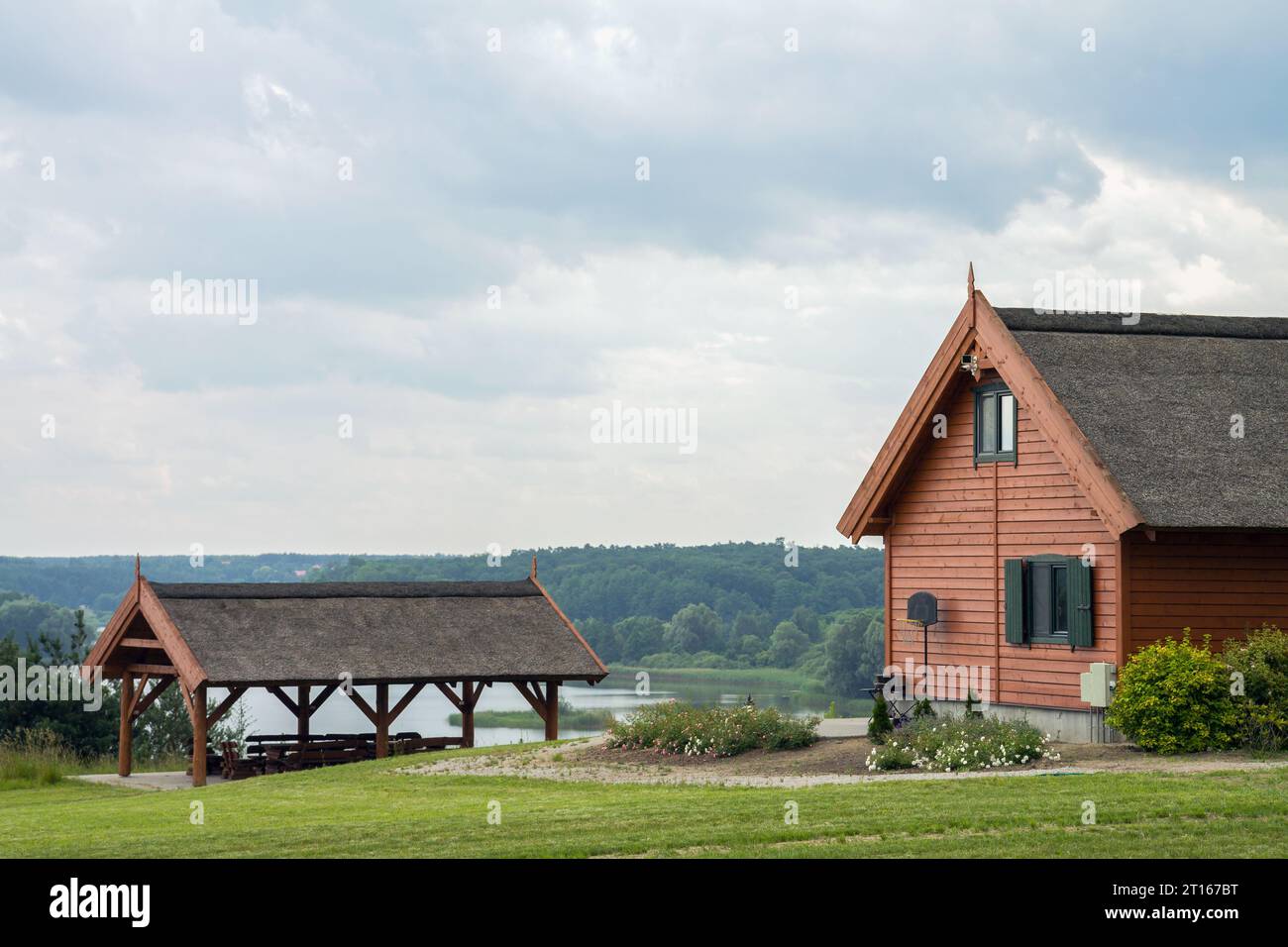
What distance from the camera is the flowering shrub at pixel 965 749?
2142 cm

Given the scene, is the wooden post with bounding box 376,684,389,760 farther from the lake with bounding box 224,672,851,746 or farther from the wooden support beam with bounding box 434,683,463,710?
the lake with bounding box 224,672,851,746

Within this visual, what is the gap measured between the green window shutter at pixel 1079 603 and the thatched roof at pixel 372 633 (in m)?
13.6

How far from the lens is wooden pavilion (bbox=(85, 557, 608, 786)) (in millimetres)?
34094

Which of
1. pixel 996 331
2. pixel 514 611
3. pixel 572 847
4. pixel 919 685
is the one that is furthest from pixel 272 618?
pixel 572 847

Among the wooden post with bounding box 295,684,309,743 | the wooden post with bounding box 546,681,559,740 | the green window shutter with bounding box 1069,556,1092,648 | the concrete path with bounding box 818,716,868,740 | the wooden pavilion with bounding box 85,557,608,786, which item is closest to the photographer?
the green window shutter with bounding box 1069,556,1092,648

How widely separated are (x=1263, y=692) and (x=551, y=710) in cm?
1883

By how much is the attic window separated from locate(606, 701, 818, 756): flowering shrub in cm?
542

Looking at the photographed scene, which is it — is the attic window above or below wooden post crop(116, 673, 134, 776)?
above

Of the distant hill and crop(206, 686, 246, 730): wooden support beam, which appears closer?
crop(206, 686, 246, 730): wooden support beam
